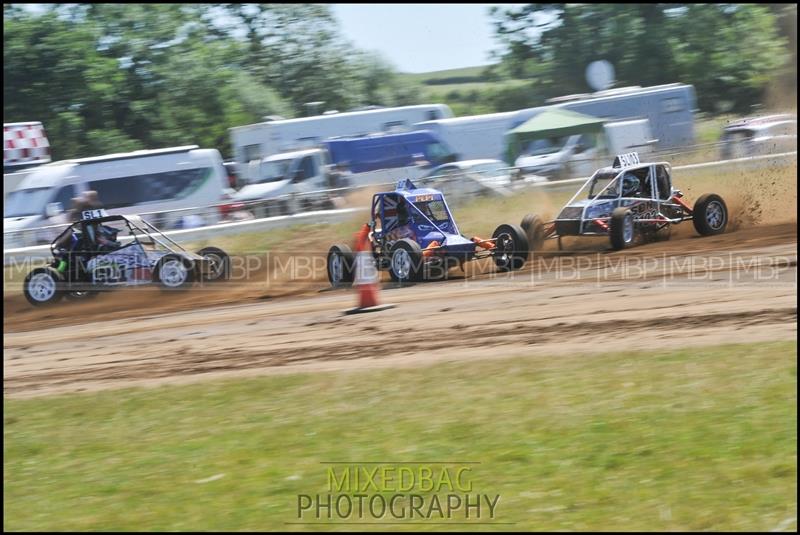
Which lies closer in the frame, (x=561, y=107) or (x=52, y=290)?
(x=52, y=290)

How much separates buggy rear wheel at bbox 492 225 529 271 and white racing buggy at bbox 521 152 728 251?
Result: 0.97m

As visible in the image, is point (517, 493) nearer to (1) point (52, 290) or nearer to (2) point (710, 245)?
(2) point (710, 245)

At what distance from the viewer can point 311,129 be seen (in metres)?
22.6

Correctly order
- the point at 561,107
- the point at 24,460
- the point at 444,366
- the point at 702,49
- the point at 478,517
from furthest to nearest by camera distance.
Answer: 1. the point at 702,49
2. the point at 561,107
3. the point at 444,366
4. the point at 24,460
5. the point at 478,517

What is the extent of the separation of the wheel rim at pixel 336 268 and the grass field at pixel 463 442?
543 cm

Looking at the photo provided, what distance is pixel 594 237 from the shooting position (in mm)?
14125

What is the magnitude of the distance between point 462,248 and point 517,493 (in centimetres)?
806

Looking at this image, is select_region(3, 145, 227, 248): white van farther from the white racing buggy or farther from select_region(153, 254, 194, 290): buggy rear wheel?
the white racing buggy

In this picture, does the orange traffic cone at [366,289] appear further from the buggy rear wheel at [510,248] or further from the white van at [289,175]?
the white van at [289,175]

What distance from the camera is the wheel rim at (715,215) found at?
1390 cm

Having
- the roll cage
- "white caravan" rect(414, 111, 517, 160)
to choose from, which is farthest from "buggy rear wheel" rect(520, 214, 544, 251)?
"white caravan" rect(414, 111, 517, 160)

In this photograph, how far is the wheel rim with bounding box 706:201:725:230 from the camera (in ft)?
45.6

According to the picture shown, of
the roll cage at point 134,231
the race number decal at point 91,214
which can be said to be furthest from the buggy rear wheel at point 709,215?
the race number decal at point 91,214

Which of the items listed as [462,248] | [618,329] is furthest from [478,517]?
[462,248]
